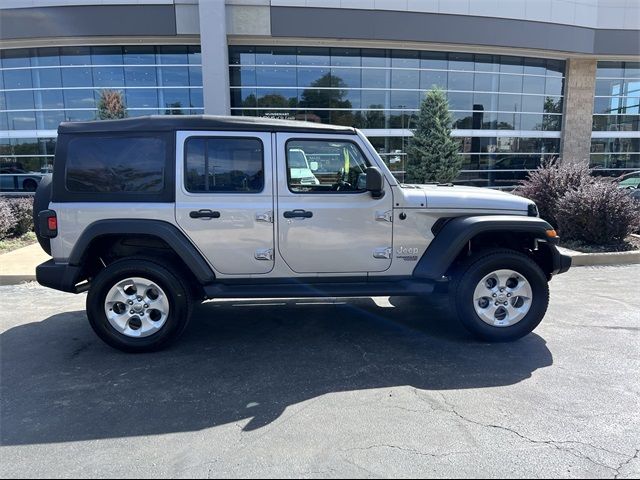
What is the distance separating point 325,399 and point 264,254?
60.0 inches

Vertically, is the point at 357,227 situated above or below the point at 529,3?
below

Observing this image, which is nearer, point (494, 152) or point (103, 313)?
point (103, 313)

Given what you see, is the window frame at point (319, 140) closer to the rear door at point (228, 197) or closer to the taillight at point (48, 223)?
the rear door at point (228, 197)

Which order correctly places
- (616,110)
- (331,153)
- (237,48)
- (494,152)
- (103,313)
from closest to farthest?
(103,313) < (331,153) < (237,48) < (494,152) < (616,110)

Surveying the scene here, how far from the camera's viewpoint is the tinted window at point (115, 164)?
4.14 metres

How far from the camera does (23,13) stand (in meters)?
17.2

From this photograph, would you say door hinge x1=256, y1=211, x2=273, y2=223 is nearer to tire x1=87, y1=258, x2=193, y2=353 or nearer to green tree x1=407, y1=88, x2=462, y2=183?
Result: tire x1=87, y1=258, x2=193, y2=353

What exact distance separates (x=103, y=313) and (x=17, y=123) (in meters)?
20.0

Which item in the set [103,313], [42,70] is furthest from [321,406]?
[42,70]

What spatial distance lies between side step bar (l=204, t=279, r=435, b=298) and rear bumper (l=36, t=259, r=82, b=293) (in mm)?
1197

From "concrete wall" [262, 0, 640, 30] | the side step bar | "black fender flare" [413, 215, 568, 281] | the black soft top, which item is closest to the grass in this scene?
the black soft top

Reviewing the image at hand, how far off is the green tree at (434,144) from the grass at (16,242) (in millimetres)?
12789

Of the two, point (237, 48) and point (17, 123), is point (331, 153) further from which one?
point (17, 123)

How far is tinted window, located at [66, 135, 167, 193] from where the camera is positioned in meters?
4.14
